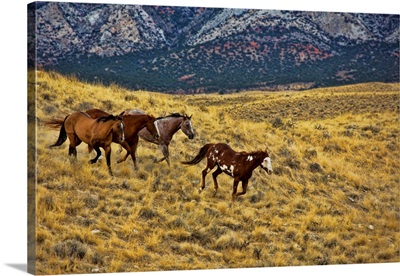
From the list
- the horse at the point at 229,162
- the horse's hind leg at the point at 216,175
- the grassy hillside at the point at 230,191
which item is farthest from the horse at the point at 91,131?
the horse's hind leg at the point at 216,175

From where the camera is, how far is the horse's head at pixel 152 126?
57.9 ft

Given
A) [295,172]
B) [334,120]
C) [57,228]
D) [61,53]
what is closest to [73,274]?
[57,228]

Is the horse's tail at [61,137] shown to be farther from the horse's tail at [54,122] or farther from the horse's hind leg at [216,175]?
the horse's hind leg at [216,175]

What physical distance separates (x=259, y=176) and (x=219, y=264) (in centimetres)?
189

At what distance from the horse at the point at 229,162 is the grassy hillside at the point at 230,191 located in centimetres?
12

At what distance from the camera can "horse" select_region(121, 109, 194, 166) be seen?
17.7 meters

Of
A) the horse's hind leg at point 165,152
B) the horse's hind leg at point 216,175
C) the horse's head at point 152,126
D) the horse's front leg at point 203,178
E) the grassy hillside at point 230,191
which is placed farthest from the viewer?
the horse's hind leg at point 216,175

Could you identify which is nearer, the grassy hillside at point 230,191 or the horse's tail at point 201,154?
the grassy hillside at point 230,191

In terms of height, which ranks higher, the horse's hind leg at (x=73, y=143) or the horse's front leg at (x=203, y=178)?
the horse's hind leg at (x=73, y=143)

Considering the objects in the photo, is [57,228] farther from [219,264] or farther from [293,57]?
[293,57]

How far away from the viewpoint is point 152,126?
17703mm

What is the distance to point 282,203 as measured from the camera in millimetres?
18438

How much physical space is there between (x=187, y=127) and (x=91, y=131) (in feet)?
6.31

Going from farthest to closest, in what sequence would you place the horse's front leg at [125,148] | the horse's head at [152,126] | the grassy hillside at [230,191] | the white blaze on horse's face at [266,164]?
the white blaze on horse's face at [266,164]
the horse's head at [152,126]
the horse's front leg at [125,148]
the grassy hillside at [230,191]
